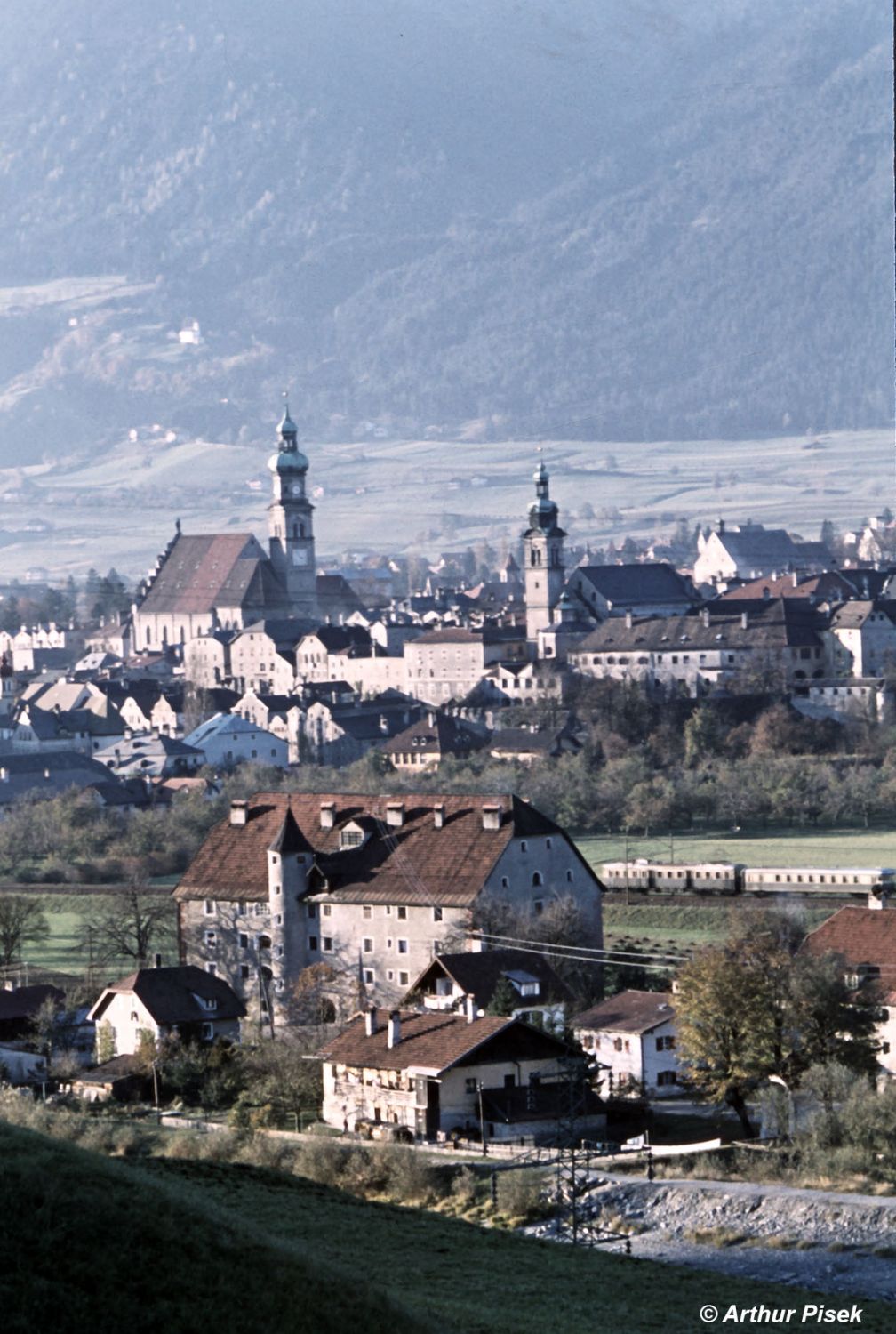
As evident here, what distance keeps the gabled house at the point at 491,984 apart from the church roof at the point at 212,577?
348 ft

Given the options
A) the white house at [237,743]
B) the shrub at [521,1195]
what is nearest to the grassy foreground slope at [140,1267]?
the shrub at [521,1195]

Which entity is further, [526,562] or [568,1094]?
[526,562]

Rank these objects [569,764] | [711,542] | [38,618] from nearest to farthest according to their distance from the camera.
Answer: [569,764]
[711,542]
[38,618]

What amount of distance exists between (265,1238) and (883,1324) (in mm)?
5254

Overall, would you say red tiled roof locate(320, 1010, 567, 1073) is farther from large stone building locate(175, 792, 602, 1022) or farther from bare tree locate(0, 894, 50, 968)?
bare tree locate(0, 894, 50, 968)

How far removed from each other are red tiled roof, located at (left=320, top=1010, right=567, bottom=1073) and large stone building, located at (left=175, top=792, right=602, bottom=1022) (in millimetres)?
5060

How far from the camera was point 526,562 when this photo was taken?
4717 inches

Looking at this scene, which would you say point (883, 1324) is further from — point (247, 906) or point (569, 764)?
point (569, 764)

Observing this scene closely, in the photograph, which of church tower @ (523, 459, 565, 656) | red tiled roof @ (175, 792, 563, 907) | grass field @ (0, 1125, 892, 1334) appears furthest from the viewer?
church tower @ (523, 459, 565, 656)

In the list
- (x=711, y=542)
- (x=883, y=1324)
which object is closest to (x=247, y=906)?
(x=883, y=1324)

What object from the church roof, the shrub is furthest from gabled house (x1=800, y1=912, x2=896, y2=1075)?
the church roof

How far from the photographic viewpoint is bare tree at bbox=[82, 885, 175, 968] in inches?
1796

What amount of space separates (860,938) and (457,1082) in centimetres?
695

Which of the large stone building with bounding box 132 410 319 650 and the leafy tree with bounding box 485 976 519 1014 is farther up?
the large stone building with bounding box 132 410 319 650
